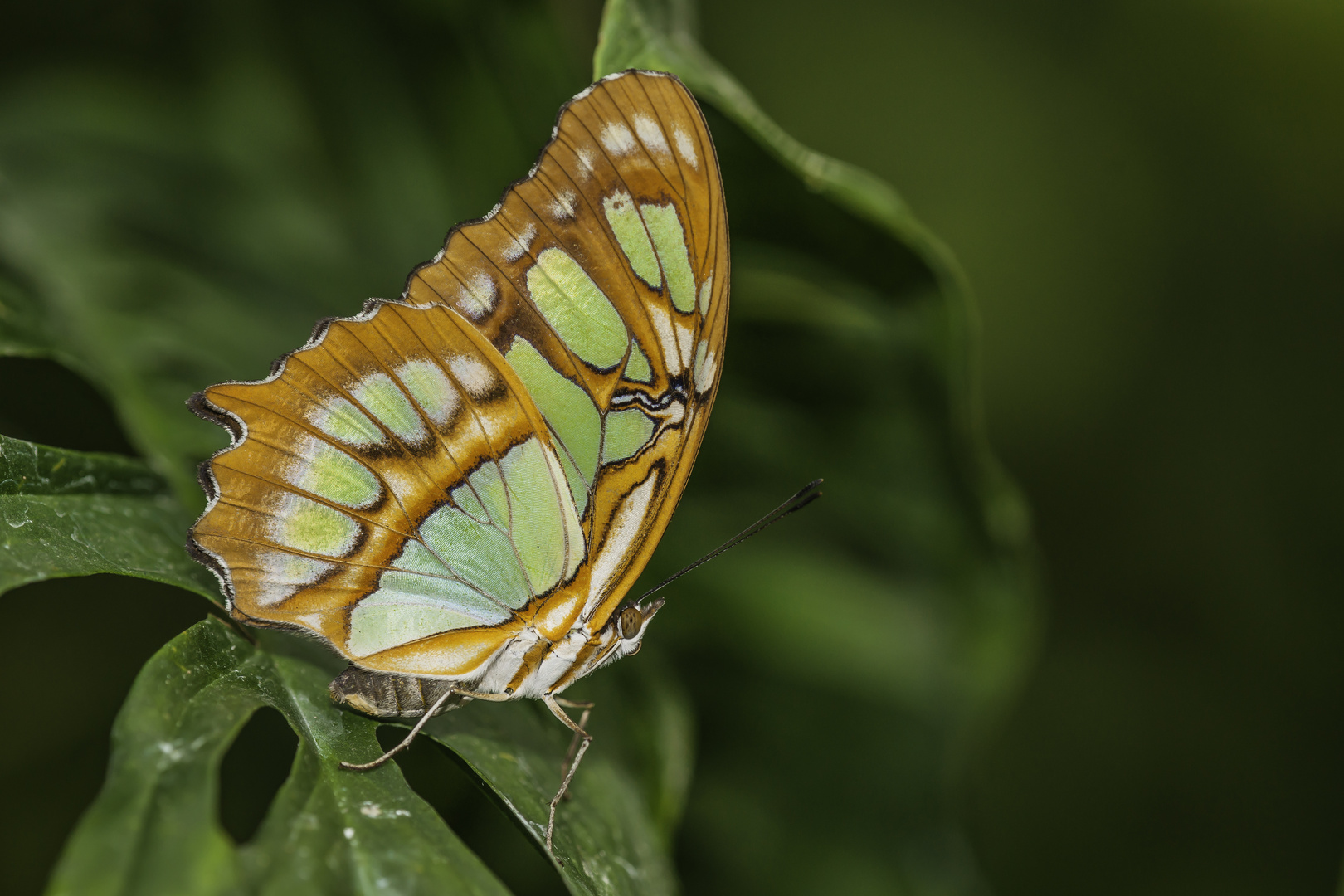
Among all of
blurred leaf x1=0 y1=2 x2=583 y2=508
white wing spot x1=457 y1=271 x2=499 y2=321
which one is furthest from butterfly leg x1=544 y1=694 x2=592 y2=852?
blurred leaf x1=0 y1=2 x2=583 y2=508

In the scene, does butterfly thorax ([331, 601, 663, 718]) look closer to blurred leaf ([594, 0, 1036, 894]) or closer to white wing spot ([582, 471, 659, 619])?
white wing spot ([582, 471, 659, 619])

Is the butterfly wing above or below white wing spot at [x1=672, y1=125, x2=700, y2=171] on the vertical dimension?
below

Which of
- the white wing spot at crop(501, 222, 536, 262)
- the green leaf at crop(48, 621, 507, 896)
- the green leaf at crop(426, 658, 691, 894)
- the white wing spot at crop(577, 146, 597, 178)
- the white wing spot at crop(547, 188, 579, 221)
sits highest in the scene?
the white wing spot at crop(577, 146, 597, 178)

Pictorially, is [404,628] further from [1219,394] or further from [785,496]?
[1219,394]

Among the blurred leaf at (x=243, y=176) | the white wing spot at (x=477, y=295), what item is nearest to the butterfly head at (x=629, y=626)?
the white wing spot at (x=477, y=295)

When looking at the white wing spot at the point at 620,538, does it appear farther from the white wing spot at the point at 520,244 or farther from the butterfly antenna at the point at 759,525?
the white wing spot at the point at 520,244

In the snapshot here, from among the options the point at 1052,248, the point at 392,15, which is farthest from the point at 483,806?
the point at 1052,248

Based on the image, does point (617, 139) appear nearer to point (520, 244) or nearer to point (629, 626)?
point (520, 244)
